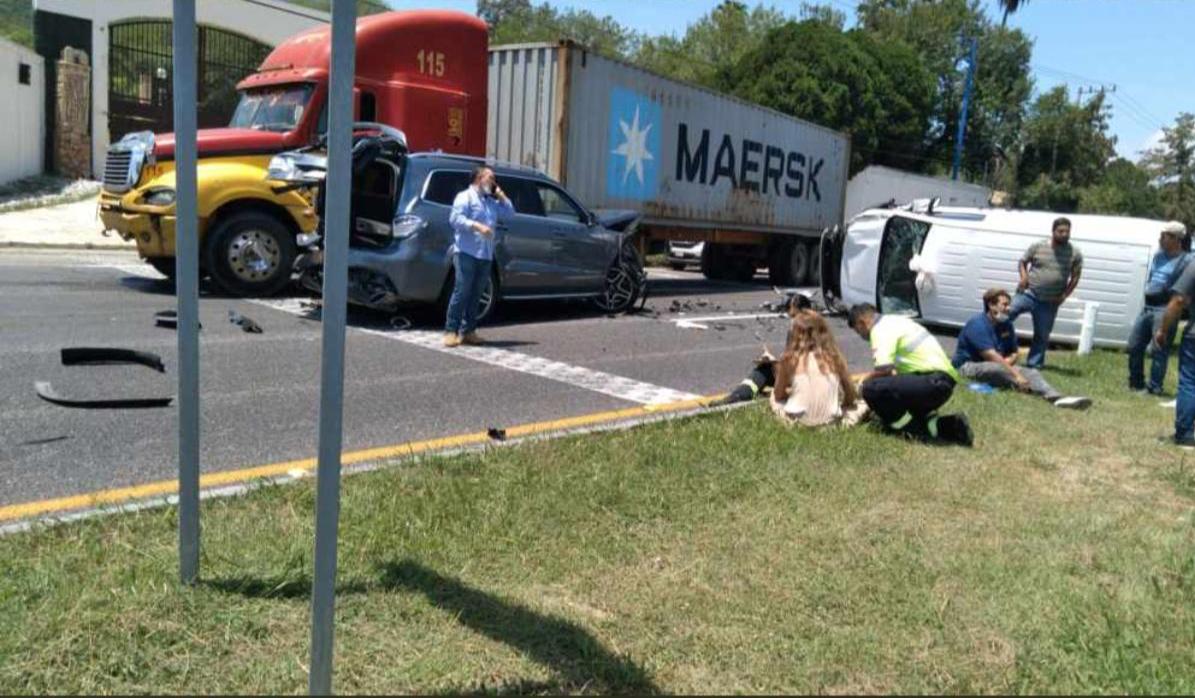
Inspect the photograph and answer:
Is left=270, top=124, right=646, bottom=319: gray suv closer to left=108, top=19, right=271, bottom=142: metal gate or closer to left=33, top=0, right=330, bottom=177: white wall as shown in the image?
left=33, top=0, right=330, bottom=177: white wall

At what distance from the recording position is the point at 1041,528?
439 centimetres

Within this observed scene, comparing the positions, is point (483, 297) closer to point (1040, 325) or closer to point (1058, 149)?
point (1040, 325)

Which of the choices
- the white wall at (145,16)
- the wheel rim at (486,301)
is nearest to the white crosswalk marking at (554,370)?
the wheel rim at (486,301)

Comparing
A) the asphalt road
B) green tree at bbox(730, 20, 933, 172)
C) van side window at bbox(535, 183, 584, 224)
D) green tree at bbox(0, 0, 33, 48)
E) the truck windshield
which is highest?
green tree at bbox(0, 0, 33, 48)

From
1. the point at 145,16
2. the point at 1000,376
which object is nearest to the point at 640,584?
the point at 1000,376

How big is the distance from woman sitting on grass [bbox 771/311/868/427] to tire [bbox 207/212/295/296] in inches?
273

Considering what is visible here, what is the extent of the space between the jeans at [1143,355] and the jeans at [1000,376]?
1.16m

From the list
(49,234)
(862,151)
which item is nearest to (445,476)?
(49,234)

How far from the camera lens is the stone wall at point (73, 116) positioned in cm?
2386

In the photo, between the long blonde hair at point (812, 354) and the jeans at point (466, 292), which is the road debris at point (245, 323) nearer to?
the jeans at point (466, 292)

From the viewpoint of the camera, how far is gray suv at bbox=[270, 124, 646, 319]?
9352mm

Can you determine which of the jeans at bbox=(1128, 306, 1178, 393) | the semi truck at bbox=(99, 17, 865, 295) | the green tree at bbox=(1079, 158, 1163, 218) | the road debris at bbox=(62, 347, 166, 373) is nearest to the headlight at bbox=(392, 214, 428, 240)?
the semi truck at bbox=(99, 17, 865, 295)

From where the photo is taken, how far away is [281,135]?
1145 centimetres

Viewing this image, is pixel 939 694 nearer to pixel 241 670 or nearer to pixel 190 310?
pixel 241 670
